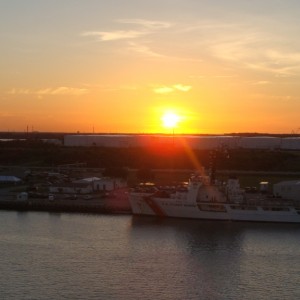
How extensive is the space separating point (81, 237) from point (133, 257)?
187 cm

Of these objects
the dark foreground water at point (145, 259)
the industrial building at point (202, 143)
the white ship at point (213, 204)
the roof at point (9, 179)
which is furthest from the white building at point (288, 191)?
the industrial building at point (202, 143)

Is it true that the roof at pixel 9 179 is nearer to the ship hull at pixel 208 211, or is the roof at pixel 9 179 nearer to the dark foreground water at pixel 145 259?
the dark foreground water at pixel 145 259

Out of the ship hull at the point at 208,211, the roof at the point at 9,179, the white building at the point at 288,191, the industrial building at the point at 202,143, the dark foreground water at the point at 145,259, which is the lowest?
the dark foreground water at the point at 145,259

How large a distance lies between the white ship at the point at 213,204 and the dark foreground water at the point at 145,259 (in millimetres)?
385

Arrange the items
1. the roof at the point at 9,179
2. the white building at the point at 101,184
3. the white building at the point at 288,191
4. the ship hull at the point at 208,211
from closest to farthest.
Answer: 1. the ship hull at the point at 208,211
2. the white building at the point at 288,191
3. the white building at the point at 101,184
4. the roof at the point at 9,179

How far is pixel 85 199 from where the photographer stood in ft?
52.7

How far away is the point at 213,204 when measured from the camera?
1408 cm

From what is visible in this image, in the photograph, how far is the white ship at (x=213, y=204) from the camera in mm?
13867

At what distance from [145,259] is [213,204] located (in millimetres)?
4577

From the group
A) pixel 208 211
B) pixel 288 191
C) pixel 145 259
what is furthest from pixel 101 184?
pixel 145 259

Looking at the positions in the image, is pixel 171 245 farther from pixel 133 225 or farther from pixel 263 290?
pixel 263 290

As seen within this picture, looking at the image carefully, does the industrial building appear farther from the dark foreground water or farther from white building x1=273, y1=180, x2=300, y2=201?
the dark foreground water

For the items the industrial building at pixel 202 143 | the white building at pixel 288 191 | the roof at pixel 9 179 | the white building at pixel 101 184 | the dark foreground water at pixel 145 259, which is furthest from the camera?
the industrial building at pixel 202 143

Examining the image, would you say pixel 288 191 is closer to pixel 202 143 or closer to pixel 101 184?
pixel 101 184
